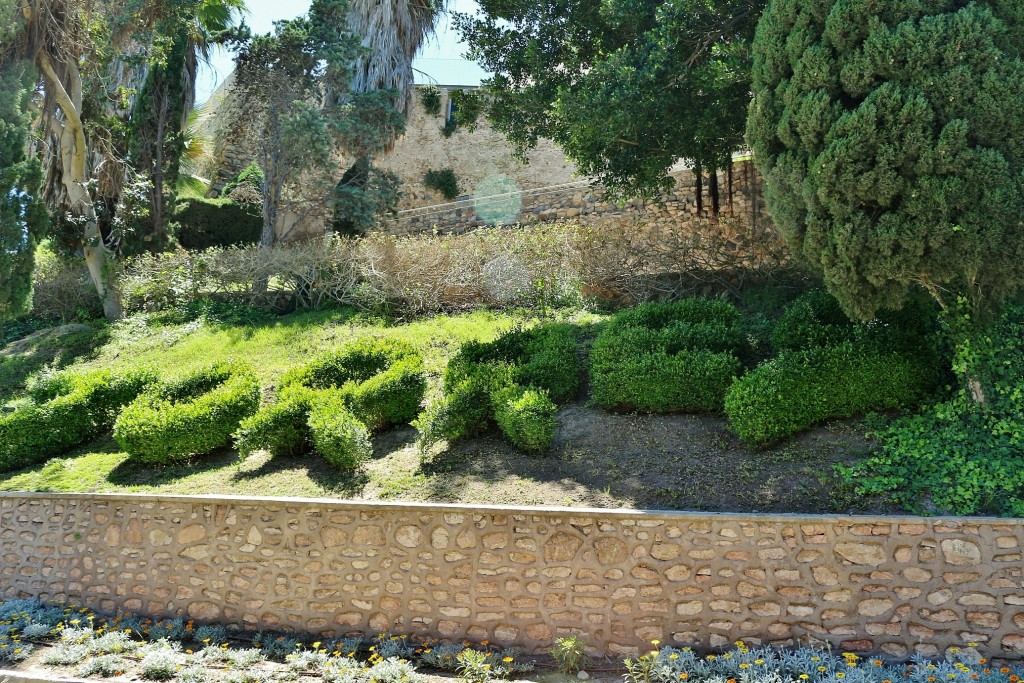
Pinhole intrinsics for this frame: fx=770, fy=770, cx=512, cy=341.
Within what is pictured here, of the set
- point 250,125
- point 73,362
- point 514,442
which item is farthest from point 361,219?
point 514,442

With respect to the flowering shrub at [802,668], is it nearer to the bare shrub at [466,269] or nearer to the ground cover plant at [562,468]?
the ground cover plant at [562,468]

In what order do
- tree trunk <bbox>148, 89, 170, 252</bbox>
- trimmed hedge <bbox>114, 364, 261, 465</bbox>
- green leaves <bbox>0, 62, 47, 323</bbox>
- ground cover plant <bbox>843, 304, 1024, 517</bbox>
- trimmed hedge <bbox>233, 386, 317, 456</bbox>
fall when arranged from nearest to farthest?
1. ground cover plant <bbox>843, 304, 1024, 517</bbox>
2. trimmed hedge <bbox>233, 386, 317, 456</bbox>
3. trimmed hedge <bbox>114, 364, 261, 465</bbox>
4. green leaves <bbox>0, 62, 47, 323</bbox>
5. tree trunk <bbox>148, 89, 170, 252</bbox>

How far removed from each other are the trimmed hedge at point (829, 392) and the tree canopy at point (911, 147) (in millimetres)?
515

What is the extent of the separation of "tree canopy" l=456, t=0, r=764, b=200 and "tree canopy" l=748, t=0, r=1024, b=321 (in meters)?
1.87

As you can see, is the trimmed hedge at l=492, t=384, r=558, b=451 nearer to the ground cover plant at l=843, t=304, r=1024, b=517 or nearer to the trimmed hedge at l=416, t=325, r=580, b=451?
the trimmed hedge at l=416, t=325, r=580, b=451

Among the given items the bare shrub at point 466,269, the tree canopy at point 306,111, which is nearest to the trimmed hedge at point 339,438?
the bare shrub at point 466,269

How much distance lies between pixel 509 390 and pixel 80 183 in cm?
966

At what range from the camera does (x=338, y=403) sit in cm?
747

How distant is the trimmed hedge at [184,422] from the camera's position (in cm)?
773

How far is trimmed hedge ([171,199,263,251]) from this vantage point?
16.7m

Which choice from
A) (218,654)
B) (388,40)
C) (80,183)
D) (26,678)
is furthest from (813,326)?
(388,40)

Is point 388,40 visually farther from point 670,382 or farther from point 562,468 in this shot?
point 562,468

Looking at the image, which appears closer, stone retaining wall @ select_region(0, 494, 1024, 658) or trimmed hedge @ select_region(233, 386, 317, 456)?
stone retaining wall @ select_region(0, 494, 1024, 658)

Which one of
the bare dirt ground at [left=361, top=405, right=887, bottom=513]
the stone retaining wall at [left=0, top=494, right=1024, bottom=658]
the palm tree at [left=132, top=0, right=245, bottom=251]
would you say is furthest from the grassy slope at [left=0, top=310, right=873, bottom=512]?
the palm tree at [left=132, top=0, right=245, bottom=251]
